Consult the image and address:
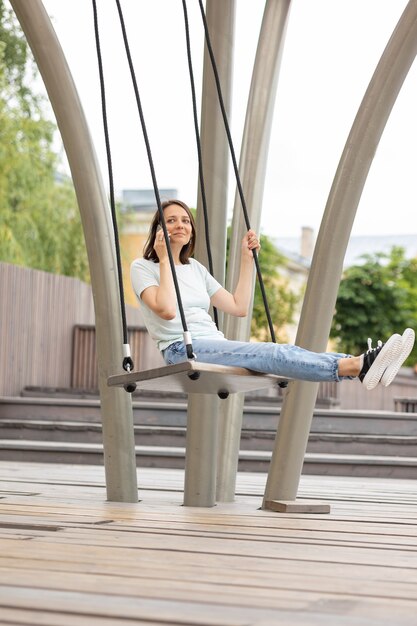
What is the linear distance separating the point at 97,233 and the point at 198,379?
1.65 meters

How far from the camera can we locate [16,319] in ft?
45.4

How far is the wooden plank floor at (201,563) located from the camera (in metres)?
2.45

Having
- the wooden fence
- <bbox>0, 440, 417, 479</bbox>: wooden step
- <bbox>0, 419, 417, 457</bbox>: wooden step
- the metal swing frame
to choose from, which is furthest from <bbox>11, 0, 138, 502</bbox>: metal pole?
the wooden fence

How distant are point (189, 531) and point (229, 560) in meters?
0.88

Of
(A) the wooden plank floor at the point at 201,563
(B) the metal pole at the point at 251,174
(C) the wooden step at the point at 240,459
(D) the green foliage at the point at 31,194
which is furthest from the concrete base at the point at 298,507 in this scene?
(D) the green foliage at the point at 31,194

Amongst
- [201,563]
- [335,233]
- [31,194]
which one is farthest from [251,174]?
[31,194]

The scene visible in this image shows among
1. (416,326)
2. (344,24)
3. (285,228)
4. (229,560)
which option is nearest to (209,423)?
(229,560)

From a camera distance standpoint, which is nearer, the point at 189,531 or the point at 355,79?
the point at 189,531

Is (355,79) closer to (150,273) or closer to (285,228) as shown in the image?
(285,228)

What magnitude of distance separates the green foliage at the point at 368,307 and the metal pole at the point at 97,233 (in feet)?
96.0

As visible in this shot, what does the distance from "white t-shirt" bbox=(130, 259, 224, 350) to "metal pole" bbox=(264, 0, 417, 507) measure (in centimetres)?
55

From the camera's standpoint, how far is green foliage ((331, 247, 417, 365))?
35.1 meters

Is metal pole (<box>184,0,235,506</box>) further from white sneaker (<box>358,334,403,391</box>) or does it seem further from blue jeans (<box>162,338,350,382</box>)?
white sneaker (<box>358,334,403,391</box>)

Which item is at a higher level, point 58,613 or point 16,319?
point 16,319
